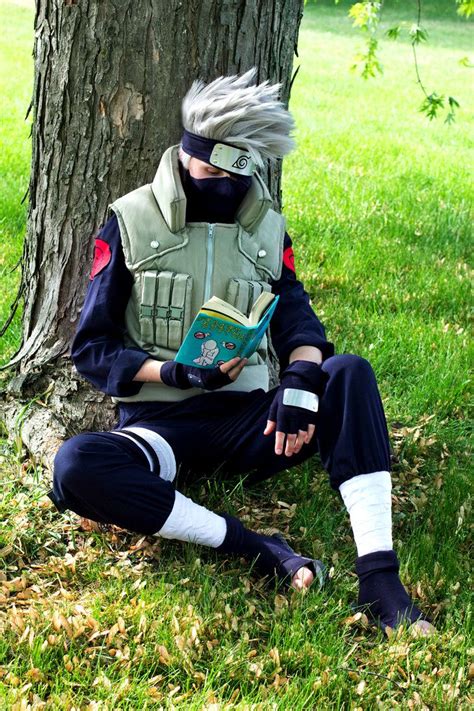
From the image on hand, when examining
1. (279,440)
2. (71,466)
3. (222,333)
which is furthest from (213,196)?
(71,466)

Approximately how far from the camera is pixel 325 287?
6.33 metres

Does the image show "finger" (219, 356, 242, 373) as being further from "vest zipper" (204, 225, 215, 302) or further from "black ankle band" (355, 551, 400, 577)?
"black ankle band" (355, 551, 400, 577)

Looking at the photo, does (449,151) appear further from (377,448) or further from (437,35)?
(437,35)

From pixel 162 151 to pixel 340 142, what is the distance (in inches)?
280

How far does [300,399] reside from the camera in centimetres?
353

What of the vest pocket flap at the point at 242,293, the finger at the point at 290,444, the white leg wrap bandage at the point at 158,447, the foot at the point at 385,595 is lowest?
the foot at the point at 385,595

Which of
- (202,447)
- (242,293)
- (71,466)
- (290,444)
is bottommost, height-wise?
(202,447)

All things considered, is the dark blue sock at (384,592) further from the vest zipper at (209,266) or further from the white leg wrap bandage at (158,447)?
the vest zipper at (209,266)

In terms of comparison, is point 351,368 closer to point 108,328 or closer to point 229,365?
point 229,365

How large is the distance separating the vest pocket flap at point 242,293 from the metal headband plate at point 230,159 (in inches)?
17.5

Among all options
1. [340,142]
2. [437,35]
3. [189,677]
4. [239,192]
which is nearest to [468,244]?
[340,142]

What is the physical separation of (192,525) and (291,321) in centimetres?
99

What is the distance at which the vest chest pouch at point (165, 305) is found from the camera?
371cm

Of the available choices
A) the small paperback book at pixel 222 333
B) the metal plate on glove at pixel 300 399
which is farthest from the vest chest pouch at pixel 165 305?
the metal plate on glove at pixel 300 399
